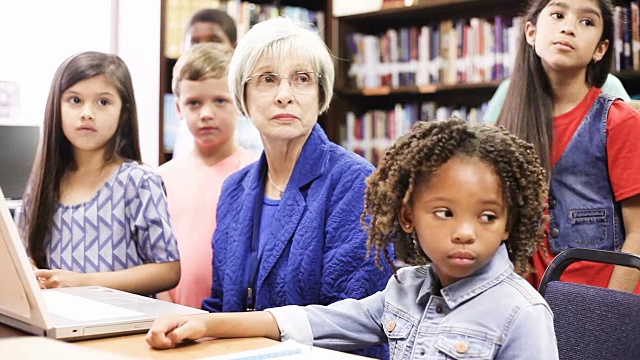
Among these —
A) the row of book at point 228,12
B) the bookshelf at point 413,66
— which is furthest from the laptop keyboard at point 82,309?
the bookshelf at point 413,66

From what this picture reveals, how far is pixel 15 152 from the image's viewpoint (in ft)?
11.2

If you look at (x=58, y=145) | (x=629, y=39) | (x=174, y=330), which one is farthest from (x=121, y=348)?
(x=629, y=39)

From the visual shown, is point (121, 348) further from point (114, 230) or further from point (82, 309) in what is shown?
point (114, 230)

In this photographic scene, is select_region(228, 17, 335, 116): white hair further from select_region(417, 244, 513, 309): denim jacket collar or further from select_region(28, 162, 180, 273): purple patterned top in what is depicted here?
select_region(417, 244, 513, 309): denim jacket collar

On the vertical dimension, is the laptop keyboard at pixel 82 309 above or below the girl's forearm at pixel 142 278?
above

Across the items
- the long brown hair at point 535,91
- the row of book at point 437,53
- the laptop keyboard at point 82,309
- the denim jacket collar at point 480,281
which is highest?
the row of book at point 437,53

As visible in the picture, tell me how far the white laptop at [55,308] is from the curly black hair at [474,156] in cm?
42

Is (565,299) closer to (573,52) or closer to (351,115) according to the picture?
(573,52)

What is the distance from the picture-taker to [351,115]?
444cm

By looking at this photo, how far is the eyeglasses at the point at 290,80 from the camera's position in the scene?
1.80 m

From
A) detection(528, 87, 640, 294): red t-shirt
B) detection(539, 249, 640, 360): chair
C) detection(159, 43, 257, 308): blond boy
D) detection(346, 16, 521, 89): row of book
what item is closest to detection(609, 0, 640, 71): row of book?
detection(346, 16, 521, 89): row of book

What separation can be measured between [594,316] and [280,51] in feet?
3.13

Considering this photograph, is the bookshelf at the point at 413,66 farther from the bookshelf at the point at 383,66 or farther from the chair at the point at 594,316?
the chair at the point at 594,316

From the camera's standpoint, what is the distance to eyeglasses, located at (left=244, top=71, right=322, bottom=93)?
1803mm
